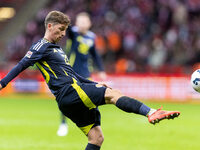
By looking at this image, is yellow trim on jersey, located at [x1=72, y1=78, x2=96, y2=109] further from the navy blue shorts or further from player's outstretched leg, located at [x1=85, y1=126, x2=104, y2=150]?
player's outstretched leg, located at [x1=85, y1=126, x2=104, y2=150]

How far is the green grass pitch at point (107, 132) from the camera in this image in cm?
830

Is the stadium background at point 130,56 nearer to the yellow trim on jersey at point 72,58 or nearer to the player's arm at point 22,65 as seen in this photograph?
the yellow trim on jersey at point 72,58

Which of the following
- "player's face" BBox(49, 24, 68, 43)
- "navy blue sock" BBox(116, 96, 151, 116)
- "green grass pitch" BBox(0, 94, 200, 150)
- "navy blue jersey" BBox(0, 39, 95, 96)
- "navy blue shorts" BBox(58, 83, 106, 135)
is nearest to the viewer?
"navy blue sock" BBox(116, 96, 151, 116)

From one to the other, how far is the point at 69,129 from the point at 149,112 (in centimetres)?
560

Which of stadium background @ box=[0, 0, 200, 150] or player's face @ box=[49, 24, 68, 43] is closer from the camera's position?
player's face @ box=[49, 24, 68, 43]

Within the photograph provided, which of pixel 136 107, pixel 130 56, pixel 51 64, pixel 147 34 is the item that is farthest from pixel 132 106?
pixel 147 34

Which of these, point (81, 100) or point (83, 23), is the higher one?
point (83, 23)

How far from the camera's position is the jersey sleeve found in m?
5.42

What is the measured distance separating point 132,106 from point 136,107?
5 centimetres

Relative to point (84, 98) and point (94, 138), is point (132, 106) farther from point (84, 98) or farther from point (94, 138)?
point (94, 138)

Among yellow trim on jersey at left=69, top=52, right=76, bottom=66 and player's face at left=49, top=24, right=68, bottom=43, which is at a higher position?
yellow trim on jersey at left=69, top=52, right=76, bottom=66

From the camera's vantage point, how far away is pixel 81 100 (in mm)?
5445

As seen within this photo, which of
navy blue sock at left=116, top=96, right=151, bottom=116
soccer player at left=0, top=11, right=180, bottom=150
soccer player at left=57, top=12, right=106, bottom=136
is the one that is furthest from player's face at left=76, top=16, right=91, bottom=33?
navy blue sock at left=116, top=96, right=151, bottom=116

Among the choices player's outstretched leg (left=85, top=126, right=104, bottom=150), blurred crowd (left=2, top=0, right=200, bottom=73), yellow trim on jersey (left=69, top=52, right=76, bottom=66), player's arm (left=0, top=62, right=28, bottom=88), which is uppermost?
blurred crowd (left=2, top=0, right=200, bottom=73)
